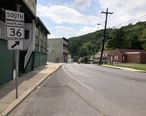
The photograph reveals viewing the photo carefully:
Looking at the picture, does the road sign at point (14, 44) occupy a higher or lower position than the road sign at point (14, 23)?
lower

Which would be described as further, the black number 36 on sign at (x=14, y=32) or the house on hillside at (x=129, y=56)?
the house on hillside at (x=129, y=56)

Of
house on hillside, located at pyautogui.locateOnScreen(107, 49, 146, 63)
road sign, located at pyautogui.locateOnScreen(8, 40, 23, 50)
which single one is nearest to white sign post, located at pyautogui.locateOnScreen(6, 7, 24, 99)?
road sign, located at pyautogui.locateOnScreen(8, 40, 23, 50)

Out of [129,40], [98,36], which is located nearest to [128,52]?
[129,40]

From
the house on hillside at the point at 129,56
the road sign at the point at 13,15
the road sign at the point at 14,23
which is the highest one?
the road sign at the point at 13,15

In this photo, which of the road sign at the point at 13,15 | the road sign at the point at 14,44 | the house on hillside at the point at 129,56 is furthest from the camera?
the house on hillside at the point at 129,56

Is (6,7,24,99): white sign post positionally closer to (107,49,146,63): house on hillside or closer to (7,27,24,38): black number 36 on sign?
(7,27,24,38): black number 36 on sign

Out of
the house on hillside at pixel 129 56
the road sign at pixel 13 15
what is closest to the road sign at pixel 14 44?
the road sign at pixel 13 15

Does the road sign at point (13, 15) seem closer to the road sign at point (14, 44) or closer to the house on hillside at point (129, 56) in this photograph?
the road sign at point (14, 44)

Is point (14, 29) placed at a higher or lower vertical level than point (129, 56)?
higher

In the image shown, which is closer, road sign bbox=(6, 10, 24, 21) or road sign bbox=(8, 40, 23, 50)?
road sign bbox=(6, 10, 24, 21)

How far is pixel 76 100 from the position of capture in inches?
340

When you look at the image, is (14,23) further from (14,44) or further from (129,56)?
(129,56)

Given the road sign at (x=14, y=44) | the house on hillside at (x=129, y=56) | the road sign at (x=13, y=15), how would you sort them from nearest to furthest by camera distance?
the road sign at (x=13, y=15)
the road sign at (x=14, y=44)
the house on hillside at (x=129, y=56)

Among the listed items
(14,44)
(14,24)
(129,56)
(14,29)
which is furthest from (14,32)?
(129,56)
